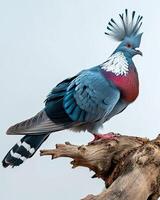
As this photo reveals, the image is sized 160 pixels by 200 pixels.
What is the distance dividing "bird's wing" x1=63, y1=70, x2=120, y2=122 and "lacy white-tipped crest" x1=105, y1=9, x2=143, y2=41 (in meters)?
0.23

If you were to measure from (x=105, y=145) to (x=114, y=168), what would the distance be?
0.09 m

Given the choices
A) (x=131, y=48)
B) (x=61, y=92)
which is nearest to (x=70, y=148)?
(x=61, y=92)

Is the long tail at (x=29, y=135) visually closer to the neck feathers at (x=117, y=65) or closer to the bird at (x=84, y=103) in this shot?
the bird at (x=84, y=103)

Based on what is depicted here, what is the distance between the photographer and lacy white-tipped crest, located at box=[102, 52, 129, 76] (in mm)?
1999

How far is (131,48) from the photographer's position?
6.77ft

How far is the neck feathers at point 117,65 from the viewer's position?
2.00m

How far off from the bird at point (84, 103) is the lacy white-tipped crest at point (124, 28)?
0.06 m

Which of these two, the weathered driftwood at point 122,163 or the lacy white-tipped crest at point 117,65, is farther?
the lacy white-tipped crest at point 117,65

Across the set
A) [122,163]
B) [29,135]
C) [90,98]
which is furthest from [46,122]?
[122,163]

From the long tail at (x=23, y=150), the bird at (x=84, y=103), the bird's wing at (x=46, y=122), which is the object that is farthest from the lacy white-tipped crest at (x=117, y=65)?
the long tail at (x=23, y=150)

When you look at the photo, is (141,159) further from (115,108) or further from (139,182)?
(115,108)

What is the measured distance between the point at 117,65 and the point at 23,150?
1.50ft

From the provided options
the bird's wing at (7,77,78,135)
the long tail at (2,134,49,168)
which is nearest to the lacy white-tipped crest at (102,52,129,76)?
the bird's wing at (7,77,78,135)

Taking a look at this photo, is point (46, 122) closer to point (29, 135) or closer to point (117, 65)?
point (29, 135)
